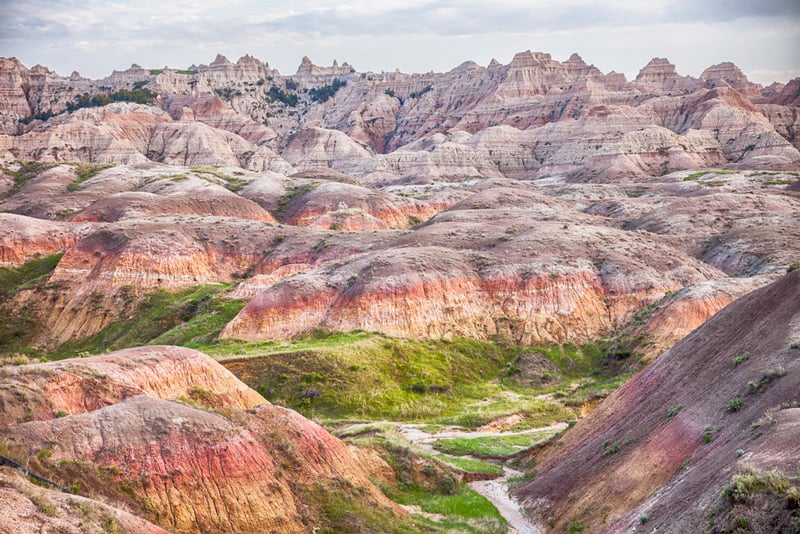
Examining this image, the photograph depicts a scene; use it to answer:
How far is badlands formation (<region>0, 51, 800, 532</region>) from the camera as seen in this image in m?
20.6

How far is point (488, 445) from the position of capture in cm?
3825

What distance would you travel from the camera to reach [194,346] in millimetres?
54156

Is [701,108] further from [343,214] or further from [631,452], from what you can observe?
[631,452]

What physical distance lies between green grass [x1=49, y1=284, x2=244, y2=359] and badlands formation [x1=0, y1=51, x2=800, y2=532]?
51 cm

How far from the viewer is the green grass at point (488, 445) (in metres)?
37.2

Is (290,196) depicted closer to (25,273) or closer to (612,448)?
(25,273)

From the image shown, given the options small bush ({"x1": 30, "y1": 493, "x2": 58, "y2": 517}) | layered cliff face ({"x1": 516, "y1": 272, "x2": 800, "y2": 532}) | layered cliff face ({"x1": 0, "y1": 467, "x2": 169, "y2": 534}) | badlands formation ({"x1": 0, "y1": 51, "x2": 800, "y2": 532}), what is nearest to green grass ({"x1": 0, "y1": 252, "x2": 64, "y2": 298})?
badlands formation ({"x1": 0, "y1": 51, "x2": 800, "y2": 532})

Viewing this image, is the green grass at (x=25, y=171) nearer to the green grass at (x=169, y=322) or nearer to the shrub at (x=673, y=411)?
the green grass at (x=169, y=322)

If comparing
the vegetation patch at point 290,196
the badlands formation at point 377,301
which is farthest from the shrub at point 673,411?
the vegetation patch at point 290,196

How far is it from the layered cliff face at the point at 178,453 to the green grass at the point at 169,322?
31.3m

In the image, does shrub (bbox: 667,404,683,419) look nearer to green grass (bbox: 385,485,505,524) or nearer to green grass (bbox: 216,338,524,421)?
green grass (bbox: 385,485,505,524)

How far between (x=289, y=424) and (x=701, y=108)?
553ft

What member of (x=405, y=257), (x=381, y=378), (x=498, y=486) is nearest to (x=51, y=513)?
(x=498, y=486)

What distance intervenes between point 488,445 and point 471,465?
13.4ft
